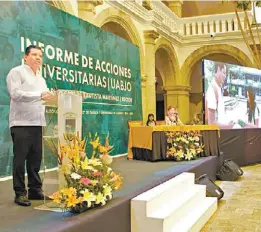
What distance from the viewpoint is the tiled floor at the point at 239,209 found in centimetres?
391

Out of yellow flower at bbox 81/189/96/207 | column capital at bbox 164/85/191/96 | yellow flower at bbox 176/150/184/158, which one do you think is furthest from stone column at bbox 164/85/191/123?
yellow flower at bbox 81/189/96/207

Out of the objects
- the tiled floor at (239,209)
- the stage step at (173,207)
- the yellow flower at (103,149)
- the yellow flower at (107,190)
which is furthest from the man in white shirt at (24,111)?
the tiled floor at (239,209)

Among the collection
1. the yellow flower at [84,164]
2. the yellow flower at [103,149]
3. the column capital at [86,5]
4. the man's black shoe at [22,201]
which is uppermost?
the column capital at [86,5]

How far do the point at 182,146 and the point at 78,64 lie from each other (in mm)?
2003

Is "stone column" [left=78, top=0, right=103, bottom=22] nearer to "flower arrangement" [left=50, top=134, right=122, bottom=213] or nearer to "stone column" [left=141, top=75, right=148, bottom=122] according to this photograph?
"stone column" [left=141, top=75, right=148, bottom=122]

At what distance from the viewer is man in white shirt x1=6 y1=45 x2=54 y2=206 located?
2.74 meters

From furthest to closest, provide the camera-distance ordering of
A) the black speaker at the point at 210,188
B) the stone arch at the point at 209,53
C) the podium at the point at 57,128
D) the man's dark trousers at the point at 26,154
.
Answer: the stone arch at the point at 209,53 → the black speaker at the point at 210,188 → the man's dark trousers at the point at 26,154 → the podium at the point at 57,128

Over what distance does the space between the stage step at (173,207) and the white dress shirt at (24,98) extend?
1044 millimetres

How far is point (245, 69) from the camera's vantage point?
8.79 m

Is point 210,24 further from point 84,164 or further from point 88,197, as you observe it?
point 88,197

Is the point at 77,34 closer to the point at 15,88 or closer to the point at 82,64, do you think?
the point at 82,64

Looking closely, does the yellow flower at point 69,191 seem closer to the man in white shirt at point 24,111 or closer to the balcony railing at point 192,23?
the man in white shirt at point 24,111

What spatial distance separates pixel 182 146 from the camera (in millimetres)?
5824

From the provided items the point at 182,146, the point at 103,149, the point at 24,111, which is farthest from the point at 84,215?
the point at 182,146
